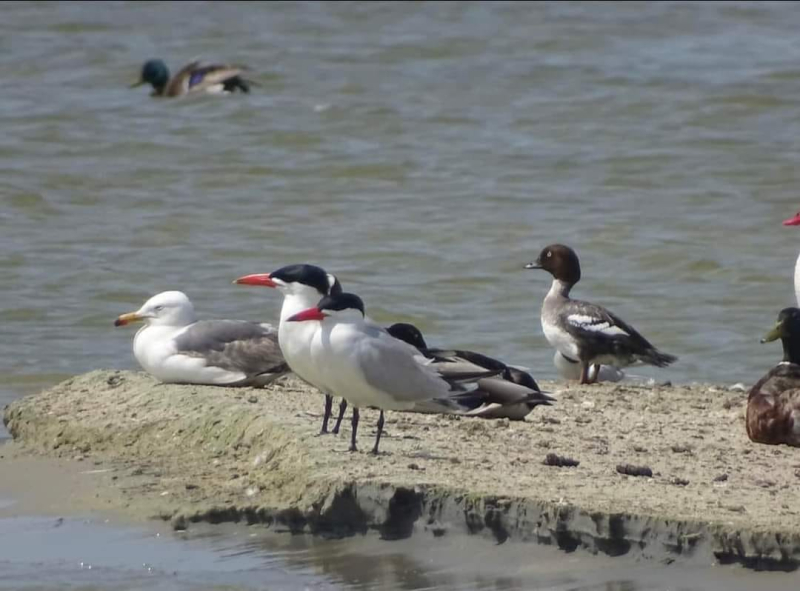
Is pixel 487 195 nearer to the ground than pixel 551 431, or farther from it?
farther from it

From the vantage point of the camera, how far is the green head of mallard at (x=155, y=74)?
21422mm

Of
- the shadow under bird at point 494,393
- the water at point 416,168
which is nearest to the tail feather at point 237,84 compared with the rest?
the water at point 416,168

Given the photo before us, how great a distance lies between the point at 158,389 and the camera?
8656 mm

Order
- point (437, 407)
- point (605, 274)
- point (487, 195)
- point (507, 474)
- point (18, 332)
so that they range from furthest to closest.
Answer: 1. point (487, 195)
2. point (605, 274)
3. point (18, 332)
4. point (437, 407)
5. point (507, 474)

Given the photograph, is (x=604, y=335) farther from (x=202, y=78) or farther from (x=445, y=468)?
(x=202, y=78)

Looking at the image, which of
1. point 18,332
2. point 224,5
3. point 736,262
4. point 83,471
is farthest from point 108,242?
point 224,5

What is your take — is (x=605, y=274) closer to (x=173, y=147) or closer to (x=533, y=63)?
(x=173, y=147)

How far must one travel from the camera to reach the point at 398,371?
6918 mm

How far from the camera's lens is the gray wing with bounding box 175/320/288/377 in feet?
28.3

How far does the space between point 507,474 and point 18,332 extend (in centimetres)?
595

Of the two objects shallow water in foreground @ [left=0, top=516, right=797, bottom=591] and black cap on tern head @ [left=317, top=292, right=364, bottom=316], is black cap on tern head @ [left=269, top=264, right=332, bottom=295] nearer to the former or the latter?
black cap on tern head @ [left=317, top=292, right=364, bottom=316]

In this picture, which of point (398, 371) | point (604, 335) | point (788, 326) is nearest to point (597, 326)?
point (604, 335)

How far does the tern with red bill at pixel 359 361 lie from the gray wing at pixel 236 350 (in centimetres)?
159

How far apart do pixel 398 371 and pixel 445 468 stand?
0.45 metres
